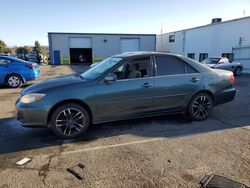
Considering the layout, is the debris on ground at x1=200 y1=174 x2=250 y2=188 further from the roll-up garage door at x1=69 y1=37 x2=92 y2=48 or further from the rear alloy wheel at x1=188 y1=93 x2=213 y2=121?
the roll-up garage door at x1=69 y1=37 x2=92 y2=48

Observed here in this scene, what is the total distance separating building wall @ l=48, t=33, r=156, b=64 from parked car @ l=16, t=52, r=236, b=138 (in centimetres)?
2861

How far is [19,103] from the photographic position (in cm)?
398

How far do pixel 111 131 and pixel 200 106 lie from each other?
2252mm

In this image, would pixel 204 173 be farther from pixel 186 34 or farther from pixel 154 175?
pixel 186 34

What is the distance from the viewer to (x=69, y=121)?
401 centimetres

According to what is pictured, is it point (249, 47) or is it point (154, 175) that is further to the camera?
point (249, 47)

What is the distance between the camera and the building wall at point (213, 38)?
1997cm

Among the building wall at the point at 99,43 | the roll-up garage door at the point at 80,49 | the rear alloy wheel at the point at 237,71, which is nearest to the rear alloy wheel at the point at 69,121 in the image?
the rear alloy wheel at the point at 237,71

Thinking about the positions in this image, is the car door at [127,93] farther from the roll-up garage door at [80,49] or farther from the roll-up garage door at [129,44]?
the roll-up garage door at [129,44]

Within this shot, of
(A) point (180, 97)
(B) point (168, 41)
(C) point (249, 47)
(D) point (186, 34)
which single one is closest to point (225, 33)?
(C) point (249, 47)

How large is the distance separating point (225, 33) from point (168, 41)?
607 inches

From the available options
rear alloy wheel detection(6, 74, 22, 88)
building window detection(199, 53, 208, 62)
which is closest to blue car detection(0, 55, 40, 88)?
rear alloy wheel detection(6, 74, 22, 88)

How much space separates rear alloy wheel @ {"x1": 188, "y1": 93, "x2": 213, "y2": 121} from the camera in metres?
4.92

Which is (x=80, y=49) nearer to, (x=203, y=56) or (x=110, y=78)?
(x=203, y=56)
